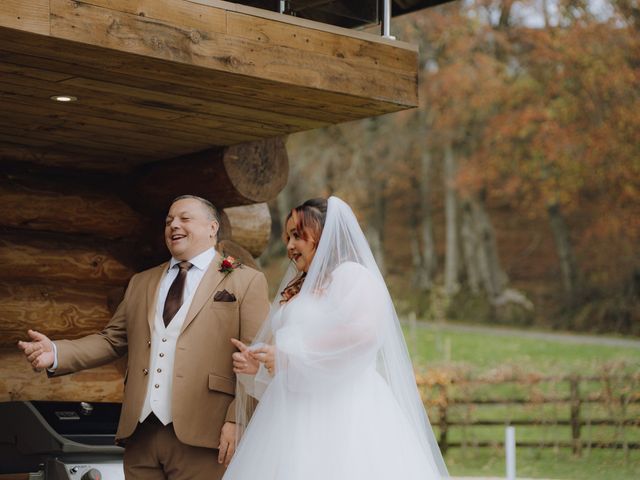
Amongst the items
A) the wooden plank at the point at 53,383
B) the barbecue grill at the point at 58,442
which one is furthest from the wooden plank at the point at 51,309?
the barbecue grill at the point at 58,442

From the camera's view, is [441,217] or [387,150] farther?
[441,217]

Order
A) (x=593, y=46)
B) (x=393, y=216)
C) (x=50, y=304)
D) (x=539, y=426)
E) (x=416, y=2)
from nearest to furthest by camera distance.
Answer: (x=50, y=304) → (x=416, y=2) → (x=539, y=426) → (x=593, y=46) → (x=393, y=216)

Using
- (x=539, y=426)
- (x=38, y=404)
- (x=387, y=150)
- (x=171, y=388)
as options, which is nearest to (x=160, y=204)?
(x=38, y=404)

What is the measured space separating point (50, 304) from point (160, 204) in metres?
1.03

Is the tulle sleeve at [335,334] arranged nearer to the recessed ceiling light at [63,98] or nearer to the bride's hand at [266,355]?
the bride's hand at [266,355]

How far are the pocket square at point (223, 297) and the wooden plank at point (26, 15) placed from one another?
143 centimetres

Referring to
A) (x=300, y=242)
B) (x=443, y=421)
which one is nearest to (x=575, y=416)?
(x=443, y=421)

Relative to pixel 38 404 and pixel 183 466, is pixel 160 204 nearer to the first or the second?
pixel 38 404

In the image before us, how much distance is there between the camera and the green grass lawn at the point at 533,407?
11844 mm

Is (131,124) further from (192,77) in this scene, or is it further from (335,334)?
(335,334)

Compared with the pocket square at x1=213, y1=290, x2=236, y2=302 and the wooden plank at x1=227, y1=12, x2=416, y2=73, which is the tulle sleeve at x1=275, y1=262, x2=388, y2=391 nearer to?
the pocket square at x1=213, y1=290, x2=236, y2=302

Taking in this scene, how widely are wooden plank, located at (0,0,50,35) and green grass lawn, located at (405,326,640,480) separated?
27.7ft

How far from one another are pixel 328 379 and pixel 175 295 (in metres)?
0.87

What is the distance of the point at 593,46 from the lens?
63.5 feet
